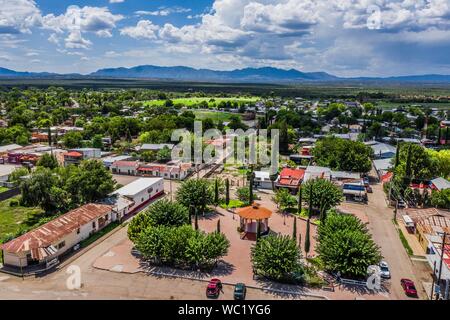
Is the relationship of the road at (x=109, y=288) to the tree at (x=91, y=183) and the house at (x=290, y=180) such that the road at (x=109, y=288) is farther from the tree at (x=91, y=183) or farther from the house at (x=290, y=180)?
the house at (x=290, y=180)

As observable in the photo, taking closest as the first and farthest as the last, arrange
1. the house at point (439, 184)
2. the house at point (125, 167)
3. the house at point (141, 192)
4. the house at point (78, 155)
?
the house at point (141, 192) < the house at point (439, 184) < the house at point (125, 167) < the house at point (78, 155)

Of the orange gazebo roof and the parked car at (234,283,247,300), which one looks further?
the orange gazebo roof

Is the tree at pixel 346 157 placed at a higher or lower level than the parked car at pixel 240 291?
higher

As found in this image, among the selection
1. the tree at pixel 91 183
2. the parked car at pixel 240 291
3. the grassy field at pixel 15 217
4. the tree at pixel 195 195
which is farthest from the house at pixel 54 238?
the parked car at pixel 240 291

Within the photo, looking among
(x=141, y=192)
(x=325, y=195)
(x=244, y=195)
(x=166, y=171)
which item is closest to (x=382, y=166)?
(x=325, y=195)

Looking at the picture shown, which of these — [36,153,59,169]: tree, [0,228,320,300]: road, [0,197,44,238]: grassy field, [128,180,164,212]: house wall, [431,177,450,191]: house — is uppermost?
[36,153,59,169]: tree

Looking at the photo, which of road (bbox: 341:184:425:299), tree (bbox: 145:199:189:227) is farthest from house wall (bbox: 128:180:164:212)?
road (bbox: 341:184:425:299)

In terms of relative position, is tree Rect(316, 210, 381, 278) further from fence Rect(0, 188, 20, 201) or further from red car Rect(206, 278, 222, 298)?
fence Rect(0, 188, 20, 201)

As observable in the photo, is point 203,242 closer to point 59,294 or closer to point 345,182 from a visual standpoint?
point 59,294

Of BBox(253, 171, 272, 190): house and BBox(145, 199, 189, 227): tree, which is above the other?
BBox(145, 199, 189, 227): tree
